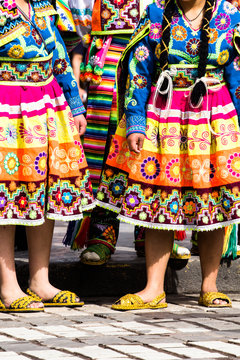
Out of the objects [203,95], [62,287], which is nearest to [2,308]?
[62,287]

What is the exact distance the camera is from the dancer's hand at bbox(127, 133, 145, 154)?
5.04 m

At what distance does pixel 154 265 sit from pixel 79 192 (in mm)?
584

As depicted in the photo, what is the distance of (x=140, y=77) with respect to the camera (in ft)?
16.9

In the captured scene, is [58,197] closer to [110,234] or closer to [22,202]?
[22,202]

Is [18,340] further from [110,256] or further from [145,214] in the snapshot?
[110,256]

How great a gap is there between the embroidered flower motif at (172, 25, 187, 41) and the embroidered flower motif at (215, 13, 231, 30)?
0.19 metres

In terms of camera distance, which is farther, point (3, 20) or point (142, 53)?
point (142, 53)

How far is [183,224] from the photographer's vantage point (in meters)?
5.10

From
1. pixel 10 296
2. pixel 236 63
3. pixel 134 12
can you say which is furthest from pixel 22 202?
pixel 134 12

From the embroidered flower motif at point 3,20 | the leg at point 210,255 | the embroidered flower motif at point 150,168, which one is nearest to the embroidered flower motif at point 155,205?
the embroidered flower motif at point 150,168

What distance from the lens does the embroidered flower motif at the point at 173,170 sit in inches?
199

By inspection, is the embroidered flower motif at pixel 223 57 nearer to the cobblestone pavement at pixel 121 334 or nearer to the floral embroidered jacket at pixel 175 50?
the floral embroidered jacket at pixel 175 50

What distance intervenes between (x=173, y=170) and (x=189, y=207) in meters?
0.23

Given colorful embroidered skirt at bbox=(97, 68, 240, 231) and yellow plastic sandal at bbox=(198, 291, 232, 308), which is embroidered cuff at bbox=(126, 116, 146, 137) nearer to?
colorful embroidered skirt at bbox=(97, 68, 240, 231)
